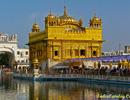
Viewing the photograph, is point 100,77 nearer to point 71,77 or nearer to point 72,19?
point 71,77

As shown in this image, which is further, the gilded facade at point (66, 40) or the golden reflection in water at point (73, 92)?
the gilded facade at point (66, 40)

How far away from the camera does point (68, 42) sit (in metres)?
42.5

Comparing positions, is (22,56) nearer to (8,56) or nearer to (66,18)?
(8,56)

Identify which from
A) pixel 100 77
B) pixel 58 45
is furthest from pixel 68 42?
pixel 100 77

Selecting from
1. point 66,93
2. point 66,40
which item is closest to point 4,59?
point 66,40

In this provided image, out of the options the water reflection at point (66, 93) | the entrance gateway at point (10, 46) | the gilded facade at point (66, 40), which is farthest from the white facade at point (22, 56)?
the water reflection at point (66, 93)

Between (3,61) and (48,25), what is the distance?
1553 inches

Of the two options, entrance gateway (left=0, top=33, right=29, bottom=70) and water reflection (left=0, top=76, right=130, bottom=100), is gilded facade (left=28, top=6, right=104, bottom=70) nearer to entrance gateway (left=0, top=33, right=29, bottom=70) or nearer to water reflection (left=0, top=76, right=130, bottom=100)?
water reflection (left=0, top=76, right=130, bottom=100)

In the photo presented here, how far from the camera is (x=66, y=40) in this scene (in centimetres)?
4228

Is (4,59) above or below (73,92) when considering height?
above

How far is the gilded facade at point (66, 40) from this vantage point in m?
41.8

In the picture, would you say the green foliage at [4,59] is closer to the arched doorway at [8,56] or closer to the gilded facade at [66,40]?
the arched doorway at [8,56]

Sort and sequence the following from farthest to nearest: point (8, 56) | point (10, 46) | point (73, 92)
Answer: point (8, 56) < point (10, 46) < point (73, 92)

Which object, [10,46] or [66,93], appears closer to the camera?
[66,93]
